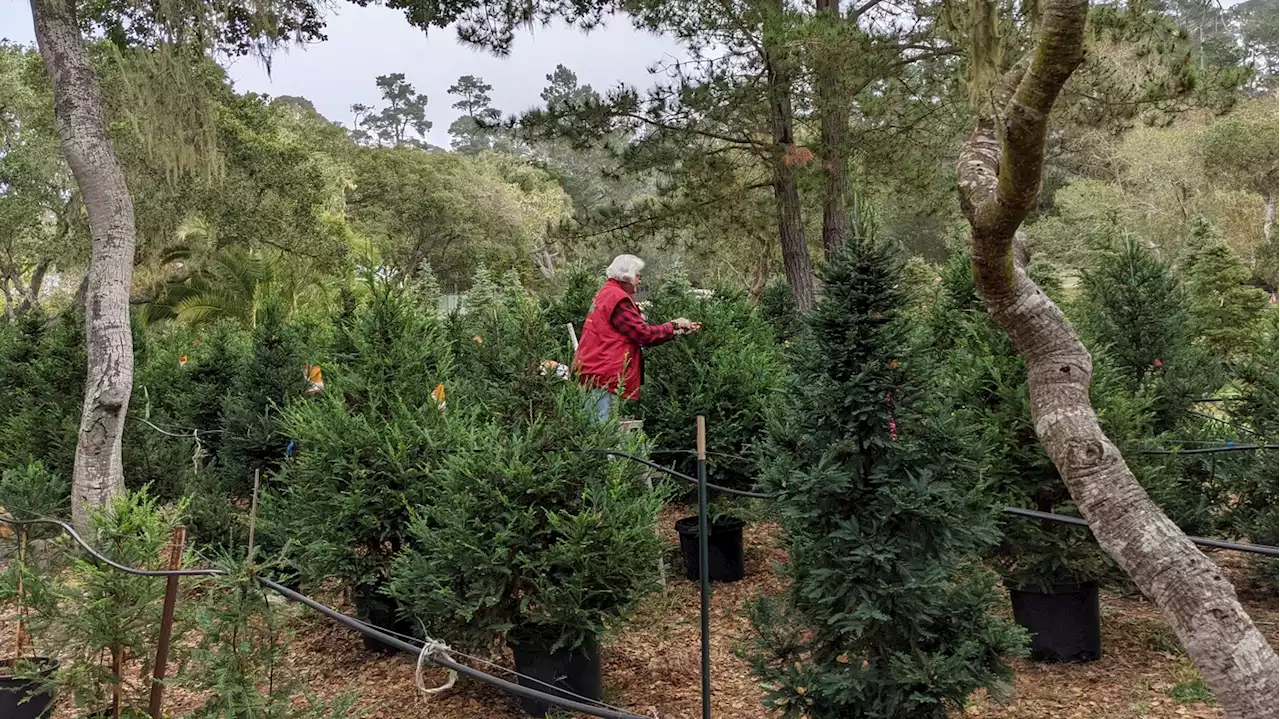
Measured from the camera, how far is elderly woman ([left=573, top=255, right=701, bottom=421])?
17.2ft

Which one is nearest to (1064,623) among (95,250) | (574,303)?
(574,303)

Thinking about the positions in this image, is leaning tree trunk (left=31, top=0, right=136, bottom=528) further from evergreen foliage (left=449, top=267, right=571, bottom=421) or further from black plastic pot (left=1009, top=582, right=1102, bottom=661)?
black plastic pot (left=1009, top=582, right=1102, bottom=661)

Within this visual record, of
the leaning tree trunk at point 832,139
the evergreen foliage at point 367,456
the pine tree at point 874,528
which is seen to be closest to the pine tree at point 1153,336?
the leaning tree trunk at point 832,139

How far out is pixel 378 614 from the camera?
4574mm

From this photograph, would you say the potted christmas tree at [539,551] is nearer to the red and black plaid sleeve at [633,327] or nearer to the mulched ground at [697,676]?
the mulched ground at [697,676]

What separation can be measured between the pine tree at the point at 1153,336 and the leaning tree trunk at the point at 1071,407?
3.44 m

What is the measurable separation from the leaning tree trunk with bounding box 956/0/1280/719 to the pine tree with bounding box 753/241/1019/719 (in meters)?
0.38

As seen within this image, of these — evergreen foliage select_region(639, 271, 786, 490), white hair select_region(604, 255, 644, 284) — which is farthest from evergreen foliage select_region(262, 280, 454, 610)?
evergreen foliage select_region(639, 271, 786, 490)

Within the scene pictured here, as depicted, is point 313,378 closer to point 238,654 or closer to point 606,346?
point 606,346

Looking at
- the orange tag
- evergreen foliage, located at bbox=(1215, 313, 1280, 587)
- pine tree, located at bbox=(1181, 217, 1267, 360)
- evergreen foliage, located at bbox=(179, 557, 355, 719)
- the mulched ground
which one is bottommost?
the mulched ground

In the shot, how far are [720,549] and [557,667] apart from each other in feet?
6.88

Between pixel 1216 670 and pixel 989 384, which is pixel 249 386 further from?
pixel 1216 670

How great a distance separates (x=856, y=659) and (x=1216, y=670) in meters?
1.04

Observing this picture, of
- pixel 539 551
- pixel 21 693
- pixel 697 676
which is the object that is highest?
pixel 539 551
